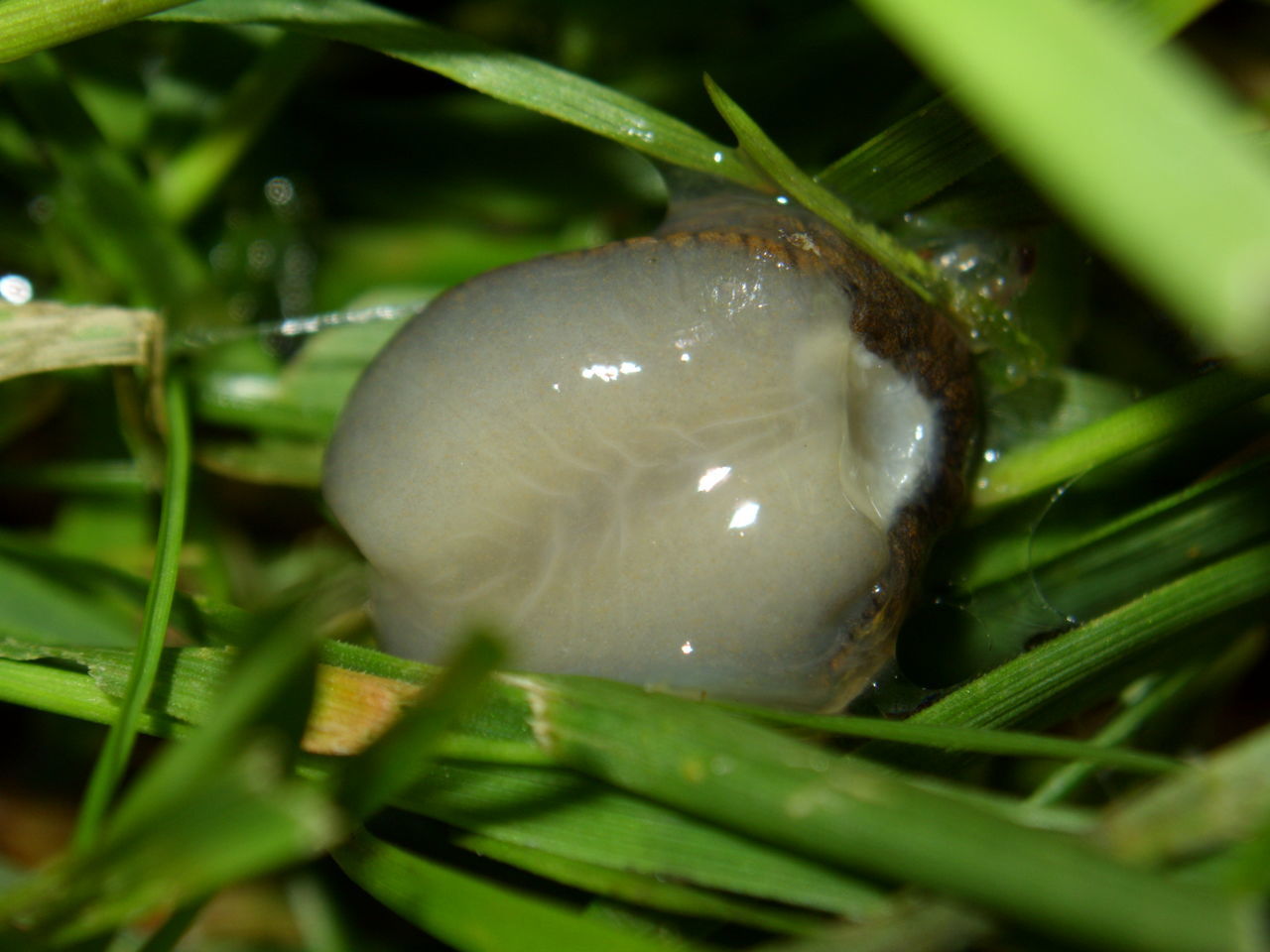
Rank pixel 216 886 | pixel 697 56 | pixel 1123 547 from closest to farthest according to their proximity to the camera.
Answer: pixel 216 886 < pixel 1123 547 < pixel 697 56

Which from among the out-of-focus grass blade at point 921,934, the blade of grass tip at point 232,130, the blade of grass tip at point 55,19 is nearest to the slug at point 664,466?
the out-of-focus grass blade at point 921,934

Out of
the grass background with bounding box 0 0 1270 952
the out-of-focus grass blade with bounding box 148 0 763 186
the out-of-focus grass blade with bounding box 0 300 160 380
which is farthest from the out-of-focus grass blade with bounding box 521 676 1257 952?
the out-of-focus grass blade with bounding box 0 300 160 380

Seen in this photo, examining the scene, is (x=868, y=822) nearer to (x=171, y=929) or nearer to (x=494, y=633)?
(x=494, y=633)

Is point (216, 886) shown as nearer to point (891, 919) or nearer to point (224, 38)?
point (891, 919)

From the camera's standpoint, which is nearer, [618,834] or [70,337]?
[618,834]

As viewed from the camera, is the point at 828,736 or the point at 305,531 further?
the point at 305,531

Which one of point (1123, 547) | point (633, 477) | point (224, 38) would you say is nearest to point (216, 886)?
point (633, 477)

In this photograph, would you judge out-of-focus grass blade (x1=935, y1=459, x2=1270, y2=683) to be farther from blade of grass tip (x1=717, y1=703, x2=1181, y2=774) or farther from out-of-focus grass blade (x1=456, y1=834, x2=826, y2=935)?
out-of-focus grass blade (x1=456, y1=834, x2=826, y2=935)

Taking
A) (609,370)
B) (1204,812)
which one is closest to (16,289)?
(609,370)
